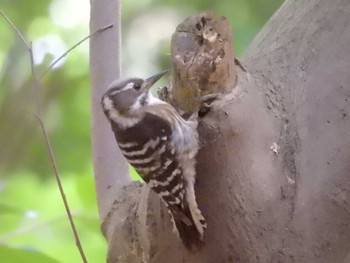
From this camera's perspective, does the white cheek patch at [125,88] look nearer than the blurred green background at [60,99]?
Yes

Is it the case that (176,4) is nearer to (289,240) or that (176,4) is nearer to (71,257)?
(71,257)

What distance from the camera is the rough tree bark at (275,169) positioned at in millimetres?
1281

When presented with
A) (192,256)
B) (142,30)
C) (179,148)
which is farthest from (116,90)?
(142,30)

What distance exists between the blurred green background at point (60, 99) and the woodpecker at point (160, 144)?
0.67ft

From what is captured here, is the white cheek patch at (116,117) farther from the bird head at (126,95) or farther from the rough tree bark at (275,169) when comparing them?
the rough tree bark at (275,169)

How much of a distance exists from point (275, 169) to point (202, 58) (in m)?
0.22

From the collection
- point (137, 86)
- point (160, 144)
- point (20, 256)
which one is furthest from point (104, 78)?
point (20, 256)

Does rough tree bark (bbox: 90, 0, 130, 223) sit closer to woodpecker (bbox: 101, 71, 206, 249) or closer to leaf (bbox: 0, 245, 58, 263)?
woodpecker (bbox: 101, 71, 206, 249)

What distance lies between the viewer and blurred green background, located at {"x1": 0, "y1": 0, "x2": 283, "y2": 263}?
75.4 inches

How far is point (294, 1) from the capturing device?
5.34 feet

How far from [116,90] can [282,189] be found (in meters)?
0.51

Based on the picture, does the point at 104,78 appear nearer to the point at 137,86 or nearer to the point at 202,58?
the point at 137,86

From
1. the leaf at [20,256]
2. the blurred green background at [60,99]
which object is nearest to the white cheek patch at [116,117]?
the blurred green background at [60,99]

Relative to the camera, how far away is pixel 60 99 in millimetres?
2332
